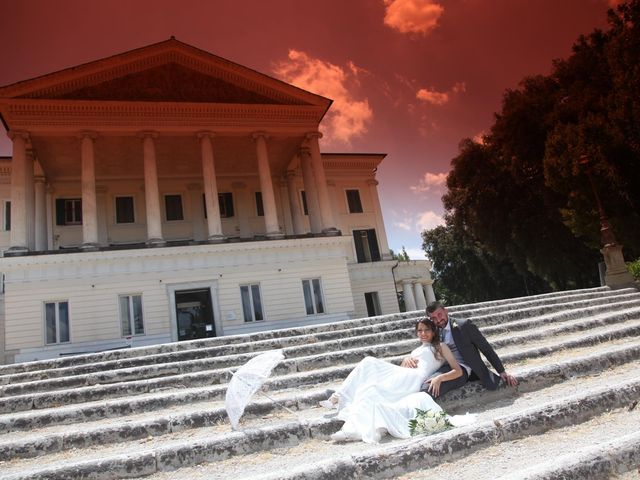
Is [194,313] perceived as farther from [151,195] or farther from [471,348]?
[471,348]

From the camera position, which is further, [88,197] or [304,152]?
[304,152]

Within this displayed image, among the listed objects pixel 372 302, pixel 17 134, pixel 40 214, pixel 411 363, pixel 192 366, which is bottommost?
pixel 411 363

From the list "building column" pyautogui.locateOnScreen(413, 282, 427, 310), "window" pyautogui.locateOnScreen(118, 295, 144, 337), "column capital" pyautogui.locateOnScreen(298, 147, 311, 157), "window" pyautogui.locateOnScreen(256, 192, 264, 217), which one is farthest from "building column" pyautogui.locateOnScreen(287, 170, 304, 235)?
"window" pyautogui.locateOnScreen(118, 295, 144, 337)

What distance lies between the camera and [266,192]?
66.5 ft

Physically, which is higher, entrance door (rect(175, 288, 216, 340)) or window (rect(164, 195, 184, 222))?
window (rect(164, 195, 184, 222))

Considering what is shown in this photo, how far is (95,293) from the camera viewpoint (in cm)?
1644

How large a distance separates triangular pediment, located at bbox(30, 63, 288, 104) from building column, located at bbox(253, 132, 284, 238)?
201cm

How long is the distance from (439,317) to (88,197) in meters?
16.6

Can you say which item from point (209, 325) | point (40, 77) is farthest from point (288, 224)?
point (40, 77)

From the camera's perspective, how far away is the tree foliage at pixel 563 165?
1678 centimetres

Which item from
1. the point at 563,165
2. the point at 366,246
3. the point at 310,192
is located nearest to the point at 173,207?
the point at 310,192

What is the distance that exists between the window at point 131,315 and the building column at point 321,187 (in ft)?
27.6

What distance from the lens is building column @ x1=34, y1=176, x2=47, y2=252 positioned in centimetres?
1872

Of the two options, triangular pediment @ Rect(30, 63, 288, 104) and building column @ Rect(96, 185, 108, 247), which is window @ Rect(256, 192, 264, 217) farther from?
building column @ Rect(96, 185, 108, 247)
